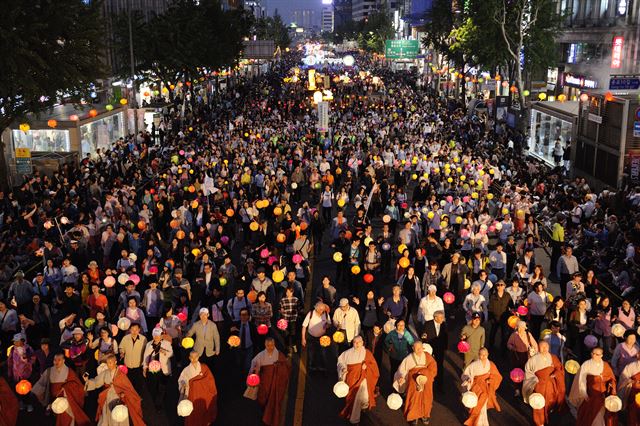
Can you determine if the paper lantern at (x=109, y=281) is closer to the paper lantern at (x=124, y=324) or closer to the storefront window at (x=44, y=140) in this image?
the paper lantern at (x=124, y=324)

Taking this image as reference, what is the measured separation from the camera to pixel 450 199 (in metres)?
17.5

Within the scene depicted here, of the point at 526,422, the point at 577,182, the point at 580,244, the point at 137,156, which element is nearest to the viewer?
the point at 526,422

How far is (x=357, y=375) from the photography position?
8938 mm

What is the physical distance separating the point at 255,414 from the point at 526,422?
3637mm

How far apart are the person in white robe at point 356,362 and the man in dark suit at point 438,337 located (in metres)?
1.47

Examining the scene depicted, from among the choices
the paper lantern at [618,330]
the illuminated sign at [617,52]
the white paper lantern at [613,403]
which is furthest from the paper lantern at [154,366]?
the illuminated sign at [617,52]

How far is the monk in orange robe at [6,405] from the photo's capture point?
8.36m

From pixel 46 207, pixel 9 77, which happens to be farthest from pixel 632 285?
pixel 9 77

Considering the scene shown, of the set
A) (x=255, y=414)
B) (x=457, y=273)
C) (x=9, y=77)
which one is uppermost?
(x=9, y=77)

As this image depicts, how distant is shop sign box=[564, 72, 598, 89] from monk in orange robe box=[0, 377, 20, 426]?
133 ft

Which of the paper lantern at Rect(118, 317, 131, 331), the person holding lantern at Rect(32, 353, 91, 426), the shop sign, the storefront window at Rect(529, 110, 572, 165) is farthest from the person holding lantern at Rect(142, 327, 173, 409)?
the shop sign

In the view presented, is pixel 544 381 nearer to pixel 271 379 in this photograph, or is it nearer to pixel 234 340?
pixel 271 379

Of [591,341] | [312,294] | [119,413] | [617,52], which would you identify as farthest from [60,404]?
[617,52]

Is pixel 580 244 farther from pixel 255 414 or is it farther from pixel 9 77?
pixel 9 77
